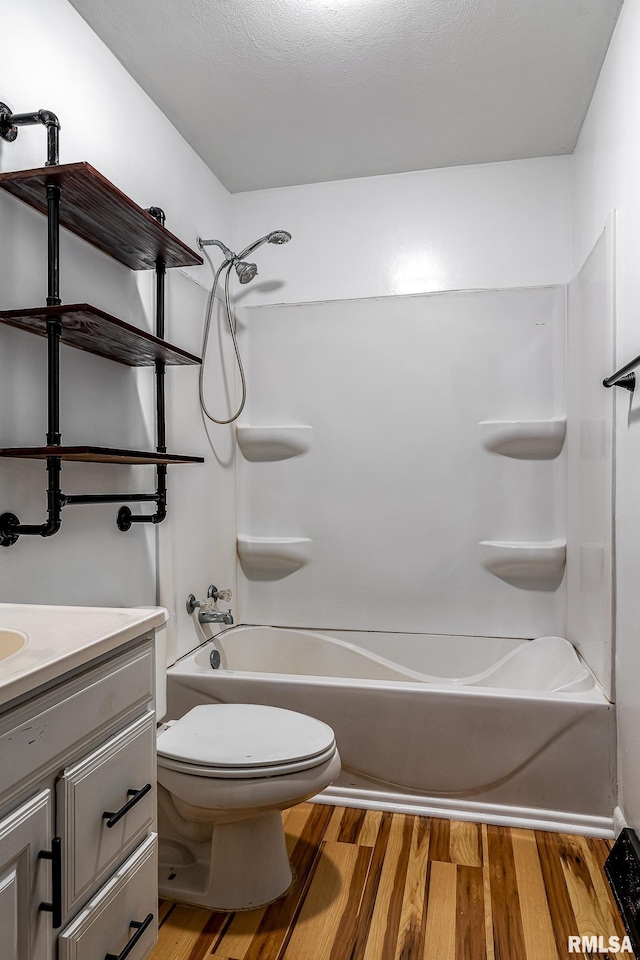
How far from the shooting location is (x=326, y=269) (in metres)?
2.84

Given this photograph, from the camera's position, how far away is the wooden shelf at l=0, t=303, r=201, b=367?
142cm

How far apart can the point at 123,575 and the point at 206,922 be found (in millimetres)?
967

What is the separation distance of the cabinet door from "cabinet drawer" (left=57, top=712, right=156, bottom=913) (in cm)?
4

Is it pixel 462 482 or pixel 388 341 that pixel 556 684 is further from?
pixel 388 341

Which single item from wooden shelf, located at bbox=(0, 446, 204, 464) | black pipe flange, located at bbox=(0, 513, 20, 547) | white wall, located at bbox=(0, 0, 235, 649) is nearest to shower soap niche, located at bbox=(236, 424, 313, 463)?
white wall, located at bbox=(0, 0, 235, 649)

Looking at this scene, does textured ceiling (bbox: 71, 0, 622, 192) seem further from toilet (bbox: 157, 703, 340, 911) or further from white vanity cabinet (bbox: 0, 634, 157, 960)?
toilet (bbox: 157, 703, 340, 911)

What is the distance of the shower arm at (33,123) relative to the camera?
1.44m

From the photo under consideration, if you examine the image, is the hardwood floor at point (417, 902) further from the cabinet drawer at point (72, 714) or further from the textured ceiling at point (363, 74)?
the textured ceiling at point (363, 74)

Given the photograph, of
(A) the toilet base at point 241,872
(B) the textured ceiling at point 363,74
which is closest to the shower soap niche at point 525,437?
(B) the textured ceiling at point 363,74

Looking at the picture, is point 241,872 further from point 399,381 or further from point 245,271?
point 245,271

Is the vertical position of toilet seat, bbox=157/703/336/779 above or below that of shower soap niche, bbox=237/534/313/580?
below

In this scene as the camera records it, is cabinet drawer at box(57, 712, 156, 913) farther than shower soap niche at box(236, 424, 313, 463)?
No

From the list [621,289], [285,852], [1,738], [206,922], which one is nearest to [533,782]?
[285,852]

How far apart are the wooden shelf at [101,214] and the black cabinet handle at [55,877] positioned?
1.30m
